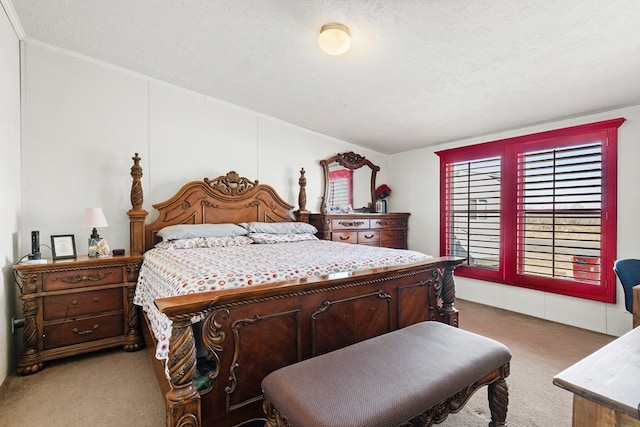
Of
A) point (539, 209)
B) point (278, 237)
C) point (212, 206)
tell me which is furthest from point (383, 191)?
point (212, 206)

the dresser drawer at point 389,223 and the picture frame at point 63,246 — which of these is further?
the dresser drawer at point 389,223

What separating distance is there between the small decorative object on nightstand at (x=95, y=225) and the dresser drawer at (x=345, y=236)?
8.46ft

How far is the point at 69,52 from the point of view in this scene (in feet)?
9.82

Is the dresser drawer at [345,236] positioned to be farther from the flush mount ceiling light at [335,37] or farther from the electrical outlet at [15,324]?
the electrical outlet at [15,324]

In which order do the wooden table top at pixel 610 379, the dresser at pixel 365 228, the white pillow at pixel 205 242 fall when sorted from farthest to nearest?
the dresser at pixel 365 228 < the white pillow at pixel 205 242 < the wooden table top at pixel 610 379

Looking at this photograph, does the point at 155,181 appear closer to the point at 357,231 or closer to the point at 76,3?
the point at 76,3

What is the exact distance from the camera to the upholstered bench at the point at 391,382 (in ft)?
3.52

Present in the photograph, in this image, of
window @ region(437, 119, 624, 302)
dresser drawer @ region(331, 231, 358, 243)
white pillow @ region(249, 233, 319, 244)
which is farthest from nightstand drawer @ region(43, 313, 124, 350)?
window @ region(437, 119, 624, 302)

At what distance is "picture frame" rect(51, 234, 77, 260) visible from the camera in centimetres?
271

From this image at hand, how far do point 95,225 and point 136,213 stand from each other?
1.27 ft

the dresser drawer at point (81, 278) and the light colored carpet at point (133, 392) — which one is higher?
the dresser drawer at point (81, 278)

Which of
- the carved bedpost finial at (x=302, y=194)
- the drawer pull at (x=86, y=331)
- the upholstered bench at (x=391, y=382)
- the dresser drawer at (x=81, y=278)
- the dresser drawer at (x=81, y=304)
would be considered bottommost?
the drawer pull at (x=86, y=331)

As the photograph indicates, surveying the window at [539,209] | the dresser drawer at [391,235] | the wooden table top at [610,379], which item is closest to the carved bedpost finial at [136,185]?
the dresser drawer at [391,235]

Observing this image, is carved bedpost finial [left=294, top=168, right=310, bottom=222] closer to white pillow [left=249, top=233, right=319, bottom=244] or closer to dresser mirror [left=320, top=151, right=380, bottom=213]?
dresser mirror [left=320, top=151, right=380, bottom=213]
